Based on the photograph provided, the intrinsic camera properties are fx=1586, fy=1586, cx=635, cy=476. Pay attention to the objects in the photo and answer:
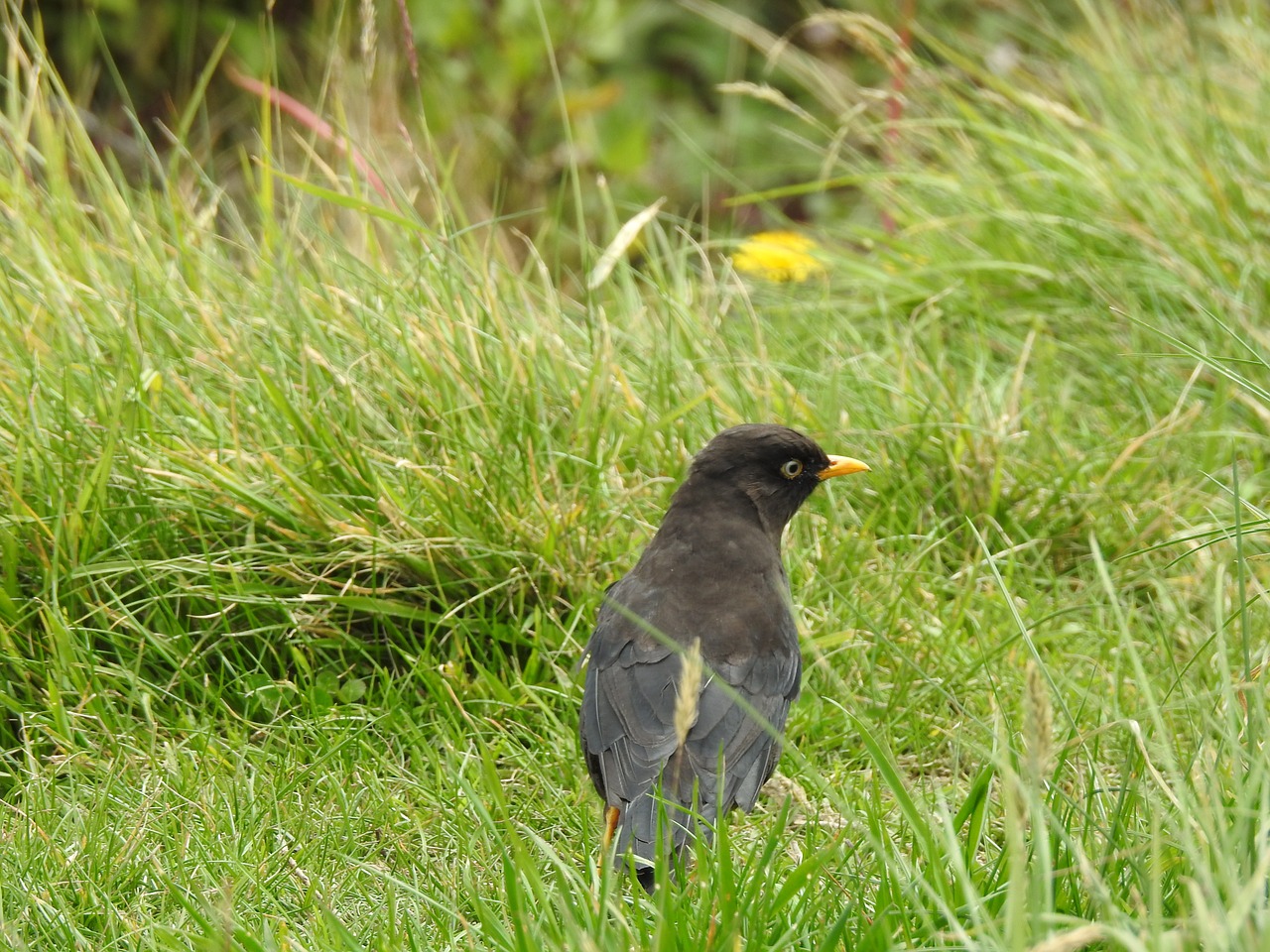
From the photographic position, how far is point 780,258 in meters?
5.32

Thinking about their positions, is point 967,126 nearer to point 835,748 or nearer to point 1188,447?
point 1188,447

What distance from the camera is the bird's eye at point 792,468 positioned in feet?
11.9

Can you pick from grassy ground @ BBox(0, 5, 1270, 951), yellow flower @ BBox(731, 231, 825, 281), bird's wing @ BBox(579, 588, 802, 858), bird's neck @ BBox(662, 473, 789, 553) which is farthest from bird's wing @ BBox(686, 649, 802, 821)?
yellow flower @ BBox(731, 231, 825, 281)

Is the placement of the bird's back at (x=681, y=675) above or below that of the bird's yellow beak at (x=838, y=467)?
below

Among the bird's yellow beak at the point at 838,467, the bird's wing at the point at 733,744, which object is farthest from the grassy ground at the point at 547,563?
the bird's yellow beak at the point at 838,467

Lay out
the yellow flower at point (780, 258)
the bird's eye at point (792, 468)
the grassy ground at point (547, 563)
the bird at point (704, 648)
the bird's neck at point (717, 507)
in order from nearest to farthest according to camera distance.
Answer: the grassy ground at point (547, 563) → the bird at point (704, 648) → the bird's neck at point (717, 507) → the bird's eye at point (792, 468) → the yellow flower at point (780, 258)

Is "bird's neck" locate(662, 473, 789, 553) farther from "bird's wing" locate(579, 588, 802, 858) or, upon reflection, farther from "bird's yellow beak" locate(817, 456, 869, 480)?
"bird's wing" locate(579, 588, 802, 858)

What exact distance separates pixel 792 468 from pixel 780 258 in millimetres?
1827

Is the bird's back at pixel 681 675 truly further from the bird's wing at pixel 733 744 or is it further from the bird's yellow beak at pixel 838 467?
the bird's yellow beak at pixel 838 467

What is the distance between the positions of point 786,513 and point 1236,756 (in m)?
1.59

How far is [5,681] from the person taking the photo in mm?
3340

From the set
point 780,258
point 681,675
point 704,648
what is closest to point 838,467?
point 704,648

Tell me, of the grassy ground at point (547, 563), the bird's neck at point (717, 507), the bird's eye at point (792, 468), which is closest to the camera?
the grassy ground at point (547, 563)

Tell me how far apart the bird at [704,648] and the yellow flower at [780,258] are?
167 centimetres
